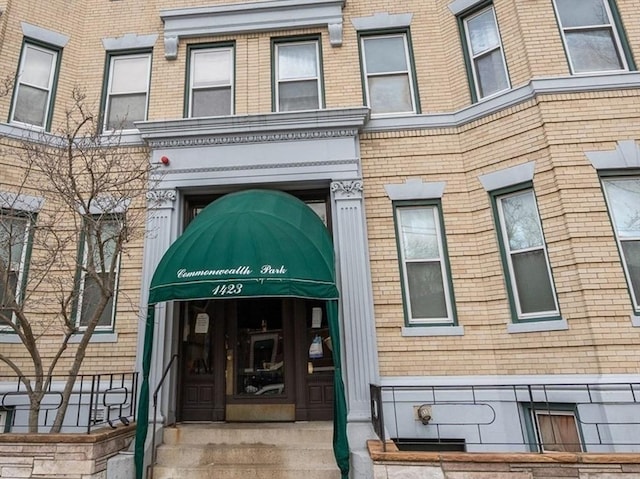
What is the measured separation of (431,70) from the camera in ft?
26.6

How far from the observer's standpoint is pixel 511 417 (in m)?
6.08

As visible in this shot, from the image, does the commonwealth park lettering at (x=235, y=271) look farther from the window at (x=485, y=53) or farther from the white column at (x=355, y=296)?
the window at (x=485, y=53)

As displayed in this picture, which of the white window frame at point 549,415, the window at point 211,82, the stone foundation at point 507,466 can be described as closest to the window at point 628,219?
the white window frame at point 549,415

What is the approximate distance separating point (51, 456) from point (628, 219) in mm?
8578

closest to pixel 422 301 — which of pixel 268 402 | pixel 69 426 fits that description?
pixel 268 402

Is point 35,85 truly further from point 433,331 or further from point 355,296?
point 433,331

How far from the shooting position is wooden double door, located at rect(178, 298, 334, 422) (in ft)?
22.6

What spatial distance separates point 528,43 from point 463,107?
57.0 inches

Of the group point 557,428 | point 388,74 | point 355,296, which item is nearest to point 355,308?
point 355,296

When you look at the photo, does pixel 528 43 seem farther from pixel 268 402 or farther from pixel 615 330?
pixel 268 402

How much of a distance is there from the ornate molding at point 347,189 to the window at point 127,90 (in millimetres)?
4427

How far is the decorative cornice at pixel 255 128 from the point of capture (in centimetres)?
734

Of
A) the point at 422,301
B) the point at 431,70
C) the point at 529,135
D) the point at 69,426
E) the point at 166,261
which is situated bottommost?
the point at 69,426

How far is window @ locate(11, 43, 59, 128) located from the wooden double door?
5.01m
